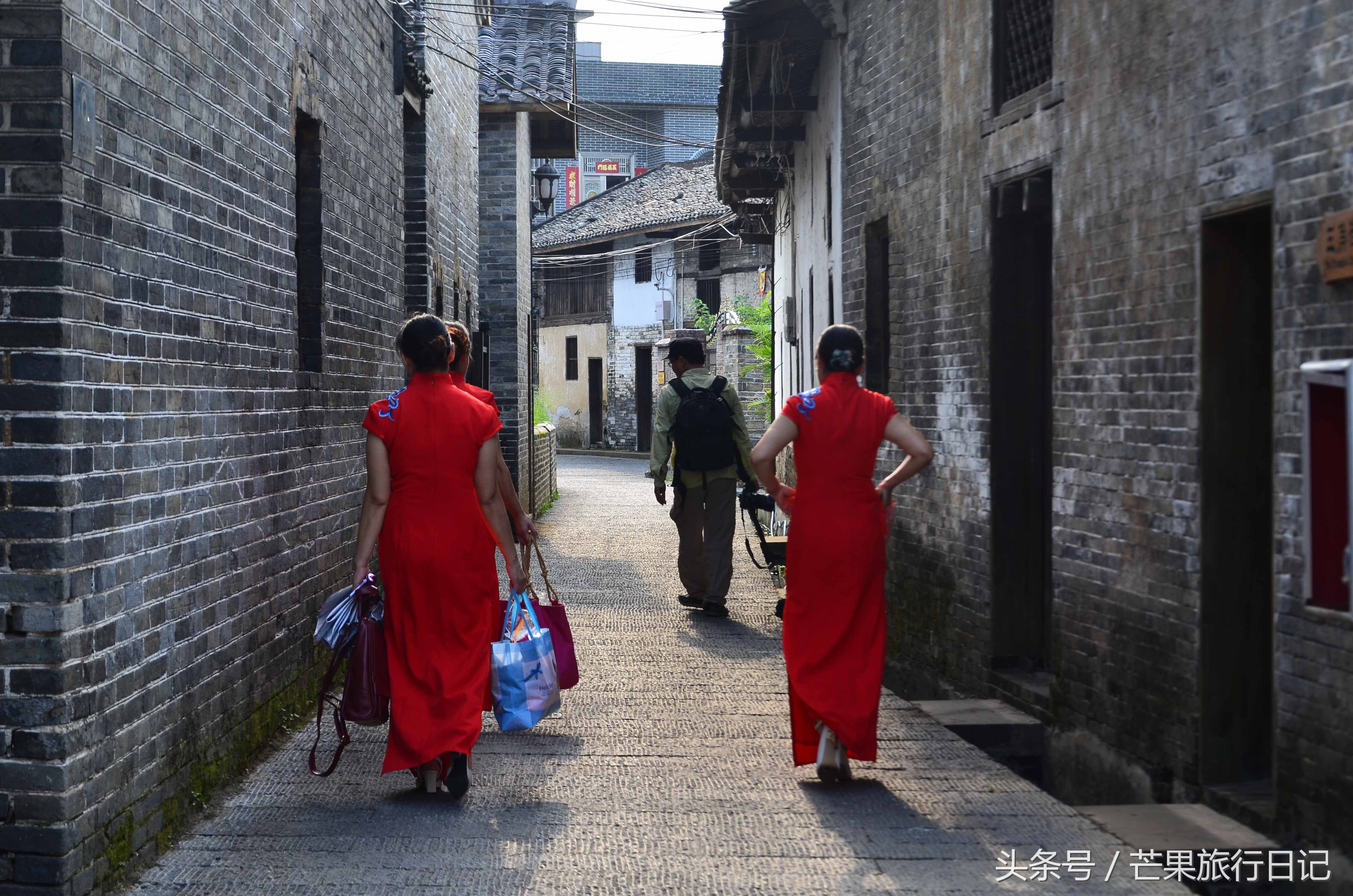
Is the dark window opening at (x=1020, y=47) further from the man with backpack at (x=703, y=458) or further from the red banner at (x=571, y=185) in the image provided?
the red banner at (x=571, y=185)

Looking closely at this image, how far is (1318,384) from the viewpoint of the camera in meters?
4.08

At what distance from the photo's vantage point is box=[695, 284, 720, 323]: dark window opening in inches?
1527

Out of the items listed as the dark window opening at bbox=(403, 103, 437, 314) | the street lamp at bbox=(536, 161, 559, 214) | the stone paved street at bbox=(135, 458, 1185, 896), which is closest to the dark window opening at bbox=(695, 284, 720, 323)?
the street lamp at bbox=(536, 161, 559, 214)

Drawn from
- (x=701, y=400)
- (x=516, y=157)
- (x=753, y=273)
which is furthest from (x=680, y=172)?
(x=701, y=400)

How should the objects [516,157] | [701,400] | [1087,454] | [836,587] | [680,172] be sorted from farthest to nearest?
1. [680,172]
2. [516,157]
3. [701,400]
4. [1087,454]
5. [836,587]

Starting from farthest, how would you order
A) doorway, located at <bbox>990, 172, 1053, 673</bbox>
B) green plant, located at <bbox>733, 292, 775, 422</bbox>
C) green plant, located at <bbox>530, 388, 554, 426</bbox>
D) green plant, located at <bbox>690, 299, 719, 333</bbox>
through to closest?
1. green plant, located at <bbox>690, 299, 719, 333</bbox>
2. green plant, located at <bbox>733, 292, 775, 422</bbox>
3. green plant, located at <bbox>530, 388, 554, 426</bbox>
4. doorway, located at <bbox>990, 172, 1053, 673</bbox>

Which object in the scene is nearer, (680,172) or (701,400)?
(701,400)

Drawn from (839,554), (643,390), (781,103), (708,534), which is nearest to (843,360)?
(839,554)

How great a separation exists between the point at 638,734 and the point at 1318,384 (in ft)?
10.7

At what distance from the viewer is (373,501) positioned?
5.04 metres

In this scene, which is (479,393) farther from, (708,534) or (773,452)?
(708,534)

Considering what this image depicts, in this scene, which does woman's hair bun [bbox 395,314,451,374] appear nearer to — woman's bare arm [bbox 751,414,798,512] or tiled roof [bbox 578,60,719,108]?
woman's bare arm [bbox 751,414,798,512]

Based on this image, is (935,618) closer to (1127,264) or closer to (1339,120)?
(1127,264)

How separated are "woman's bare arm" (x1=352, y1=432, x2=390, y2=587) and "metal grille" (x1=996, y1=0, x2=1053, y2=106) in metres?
3.72
